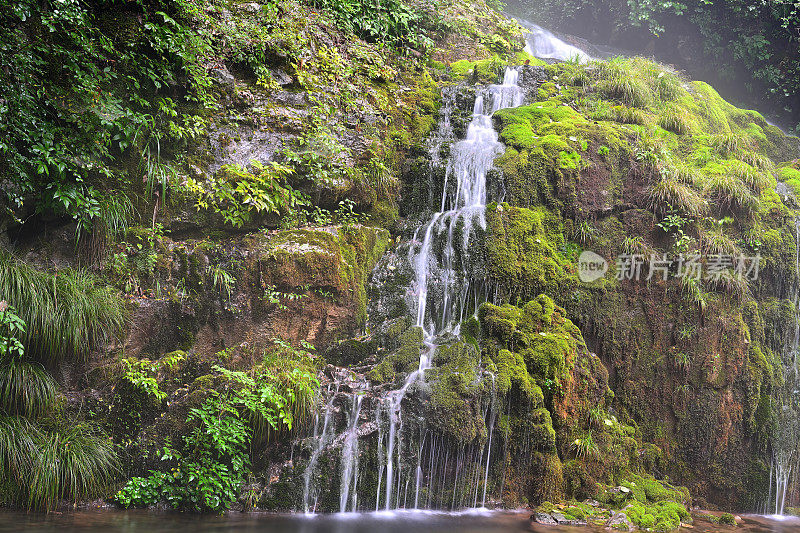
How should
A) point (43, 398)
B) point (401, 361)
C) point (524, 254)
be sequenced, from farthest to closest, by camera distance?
point (524, 254), point (401, 361), point (43, 398)

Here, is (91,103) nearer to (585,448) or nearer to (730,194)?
(585,448)

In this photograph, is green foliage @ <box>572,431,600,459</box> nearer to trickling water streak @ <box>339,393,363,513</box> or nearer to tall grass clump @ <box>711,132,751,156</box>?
trickling water streak @ <box>339,393,363,513</box>

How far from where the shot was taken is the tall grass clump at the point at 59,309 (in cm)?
497

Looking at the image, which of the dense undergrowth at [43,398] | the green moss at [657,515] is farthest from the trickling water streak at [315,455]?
the green moss at [657,515]

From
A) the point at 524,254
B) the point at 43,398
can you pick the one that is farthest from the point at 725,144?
the point at 43,398

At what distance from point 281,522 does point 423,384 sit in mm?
2085

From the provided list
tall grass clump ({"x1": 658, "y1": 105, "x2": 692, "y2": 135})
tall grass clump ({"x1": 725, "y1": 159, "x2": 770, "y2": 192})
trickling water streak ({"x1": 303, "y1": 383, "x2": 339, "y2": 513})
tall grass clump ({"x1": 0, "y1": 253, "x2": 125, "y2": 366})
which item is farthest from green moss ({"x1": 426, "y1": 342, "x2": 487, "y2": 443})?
tall grass clump ({"x1": 658, "y1": 105, "x2": 692, "y2": 135})

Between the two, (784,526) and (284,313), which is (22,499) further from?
(784,526)

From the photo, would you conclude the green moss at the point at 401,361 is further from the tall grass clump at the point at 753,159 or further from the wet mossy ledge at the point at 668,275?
the tall grass clump at the point at 753,159

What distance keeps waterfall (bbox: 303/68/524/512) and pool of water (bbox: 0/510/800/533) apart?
26cm

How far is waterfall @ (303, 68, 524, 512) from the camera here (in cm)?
575

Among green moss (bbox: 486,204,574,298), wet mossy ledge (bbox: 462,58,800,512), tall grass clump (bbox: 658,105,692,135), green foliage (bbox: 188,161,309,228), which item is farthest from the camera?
tall grass clump (bbox: 658,105,692,135)

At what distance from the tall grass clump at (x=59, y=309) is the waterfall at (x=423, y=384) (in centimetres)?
260

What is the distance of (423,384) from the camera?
236 inches
